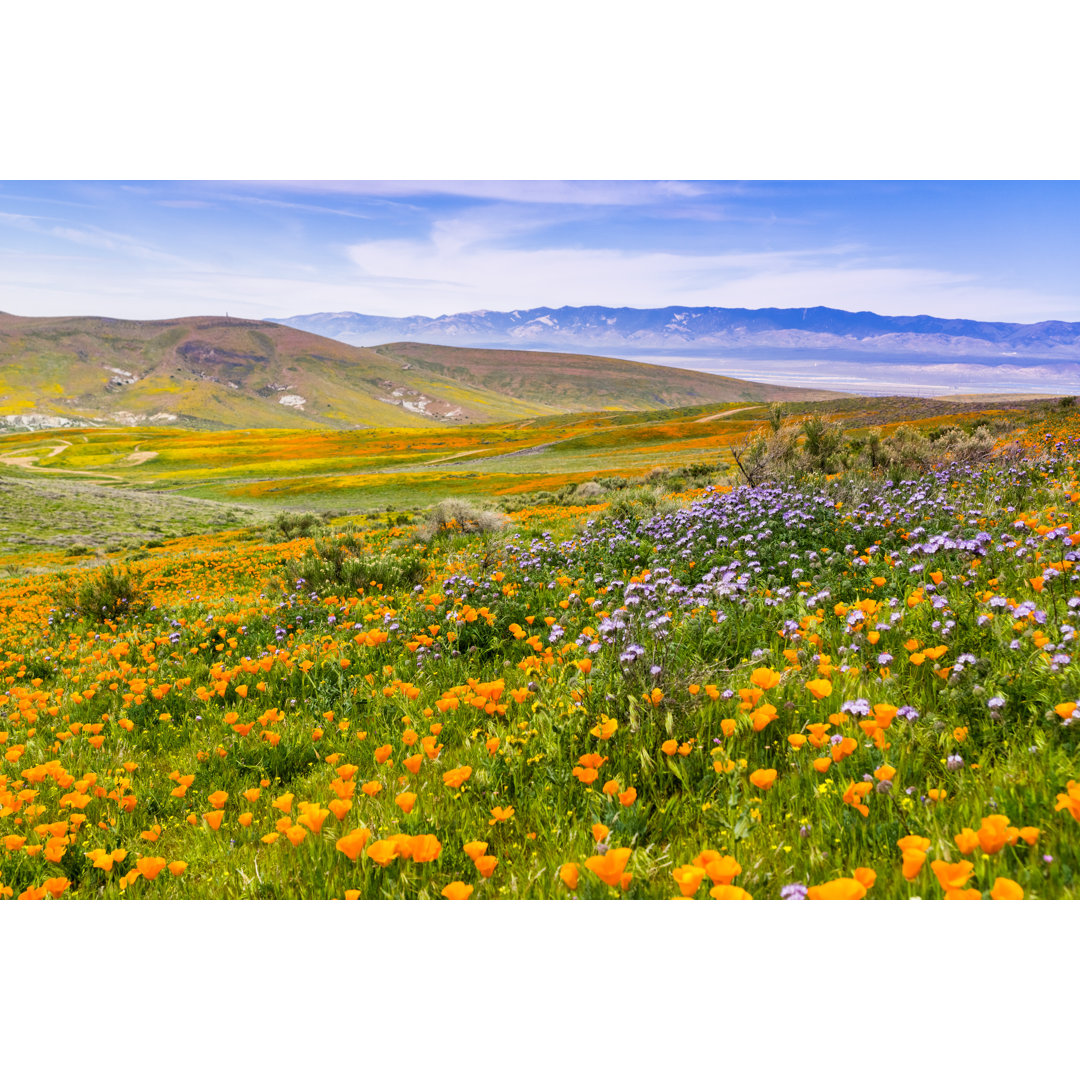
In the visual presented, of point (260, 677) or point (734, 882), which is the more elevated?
point (734, 882)

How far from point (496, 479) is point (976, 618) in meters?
40.9

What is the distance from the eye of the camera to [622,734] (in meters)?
2.57

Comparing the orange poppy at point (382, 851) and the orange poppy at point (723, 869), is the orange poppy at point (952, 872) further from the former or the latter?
the orange poppy at point (382, 851)

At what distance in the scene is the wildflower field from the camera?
1.74 meters

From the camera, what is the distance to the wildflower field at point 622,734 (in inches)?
68.6

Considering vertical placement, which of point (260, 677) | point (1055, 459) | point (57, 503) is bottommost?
point (57, 503)

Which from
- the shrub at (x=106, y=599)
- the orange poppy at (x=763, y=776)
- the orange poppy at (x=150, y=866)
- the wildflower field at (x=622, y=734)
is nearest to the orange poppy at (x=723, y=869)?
the wildflower field at (x=622, y=734)

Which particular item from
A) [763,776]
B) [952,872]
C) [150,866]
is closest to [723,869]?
[952,872]

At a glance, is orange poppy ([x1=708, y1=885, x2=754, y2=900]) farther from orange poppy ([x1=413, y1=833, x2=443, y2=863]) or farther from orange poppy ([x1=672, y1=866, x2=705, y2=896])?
orange poppy ([x1=413, y1=833, x2=443, y2=863])

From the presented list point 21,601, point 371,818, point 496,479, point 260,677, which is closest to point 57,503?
point 496,479

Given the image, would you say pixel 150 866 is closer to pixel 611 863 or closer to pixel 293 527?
pixel 611 863

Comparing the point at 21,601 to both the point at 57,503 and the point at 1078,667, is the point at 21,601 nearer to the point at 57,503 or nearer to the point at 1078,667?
the point at 1078,667

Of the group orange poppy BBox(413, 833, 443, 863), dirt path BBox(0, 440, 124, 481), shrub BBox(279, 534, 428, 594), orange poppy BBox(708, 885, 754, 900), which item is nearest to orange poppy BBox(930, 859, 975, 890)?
orange poppy BBox(708, 885, 754, 900)

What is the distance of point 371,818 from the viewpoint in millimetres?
2205
